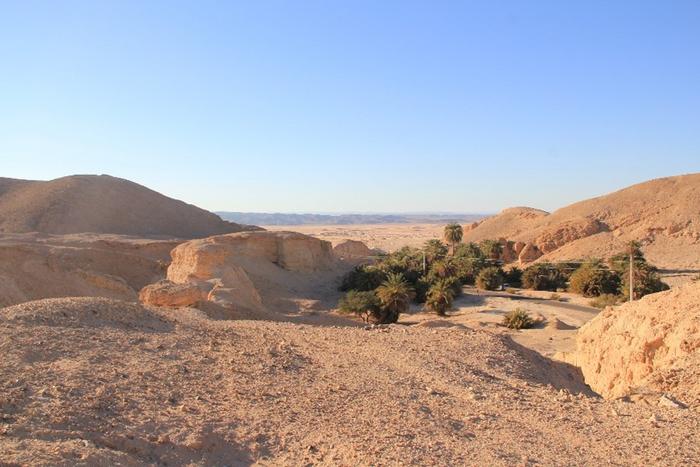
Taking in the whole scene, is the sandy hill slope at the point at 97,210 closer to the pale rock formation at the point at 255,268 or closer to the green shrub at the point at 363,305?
the pale rock formation at the point at 255,268

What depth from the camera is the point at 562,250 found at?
163 ft

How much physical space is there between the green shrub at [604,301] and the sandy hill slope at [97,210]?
1230 inches

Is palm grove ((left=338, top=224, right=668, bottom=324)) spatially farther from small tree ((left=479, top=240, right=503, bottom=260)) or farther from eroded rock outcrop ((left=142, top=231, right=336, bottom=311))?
small tree ((left=479, top=240, right=503, bottom=260))

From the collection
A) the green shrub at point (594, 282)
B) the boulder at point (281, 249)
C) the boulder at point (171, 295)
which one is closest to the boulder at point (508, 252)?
the green shrub at point (594, 282)

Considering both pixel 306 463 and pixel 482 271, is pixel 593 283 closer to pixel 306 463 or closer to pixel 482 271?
pixel 482 271

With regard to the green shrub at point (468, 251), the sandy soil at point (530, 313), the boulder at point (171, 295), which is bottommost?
the sandy soil at point (530, 313)

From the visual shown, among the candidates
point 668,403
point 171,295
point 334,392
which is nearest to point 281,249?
point 171,295

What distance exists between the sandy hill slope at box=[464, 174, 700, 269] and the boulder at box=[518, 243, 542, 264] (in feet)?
1.47

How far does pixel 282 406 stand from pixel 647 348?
5.97m

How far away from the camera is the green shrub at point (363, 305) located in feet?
83.0

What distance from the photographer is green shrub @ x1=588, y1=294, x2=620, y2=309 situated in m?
29.5

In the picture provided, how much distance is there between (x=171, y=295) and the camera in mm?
15555

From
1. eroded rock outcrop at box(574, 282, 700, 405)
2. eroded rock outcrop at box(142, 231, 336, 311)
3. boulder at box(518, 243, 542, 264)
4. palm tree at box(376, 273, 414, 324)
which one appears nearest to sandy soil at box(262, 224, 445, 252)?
boulder at box(518, 243, 542, 264)

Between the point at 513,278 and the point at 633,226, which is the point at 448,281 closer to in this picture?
the point at 513,278
